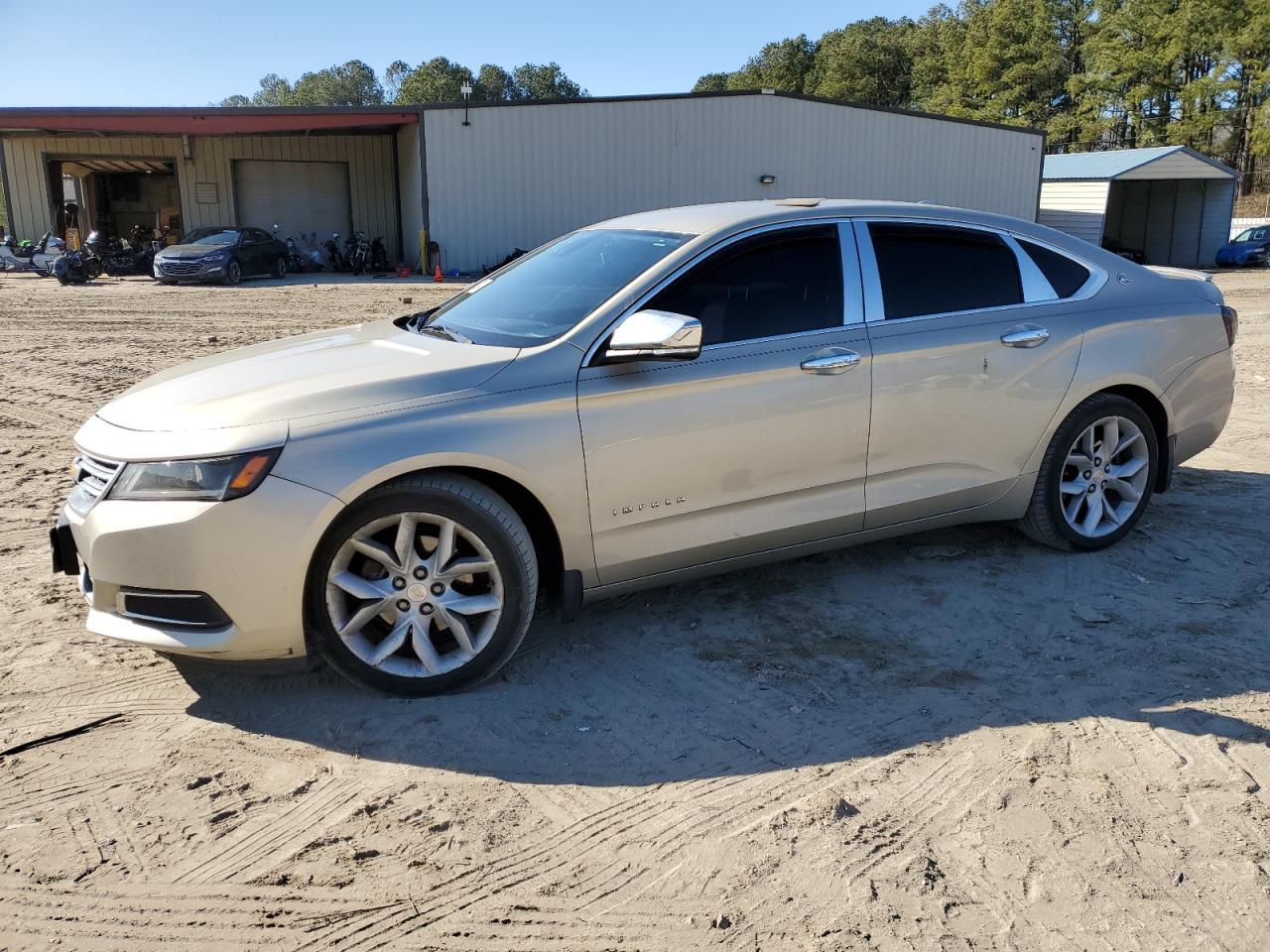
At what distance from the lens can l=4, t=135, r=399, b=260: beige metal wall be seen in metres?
29.4

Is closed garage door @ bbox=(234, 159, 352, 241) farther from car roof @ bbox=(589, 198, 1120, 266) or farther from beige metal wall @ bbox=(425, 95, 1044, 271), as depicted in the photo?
car roof @ bbox=(589, 198, 1120, 266)

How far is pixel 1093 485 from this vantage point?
5.00m

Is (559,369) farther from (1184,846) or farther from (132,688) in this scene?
(1184,846)

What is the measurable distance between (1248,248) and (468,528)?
1450 inches

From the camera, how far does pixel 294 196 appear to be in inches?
1225

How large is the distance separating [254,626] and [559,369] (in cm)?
135

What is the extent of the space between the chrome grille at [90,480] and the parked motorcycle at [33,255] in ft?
83.2

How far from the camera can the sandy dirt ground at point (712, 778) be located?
2.57 meters

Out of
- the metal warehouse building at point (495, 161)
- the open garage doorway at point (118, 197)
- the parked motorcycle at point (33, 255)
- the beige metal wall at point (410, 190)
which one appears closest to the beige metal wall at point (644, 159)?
the metal warehouse building at point (495, 161)

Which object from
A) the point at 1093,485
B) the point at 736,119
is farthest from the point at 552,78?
the point at 1093,485

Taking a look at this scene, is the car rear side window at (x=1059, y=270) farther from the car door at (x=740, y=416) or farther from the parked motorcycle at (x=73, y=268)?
the parked motorcycle at (x=73, y=268)

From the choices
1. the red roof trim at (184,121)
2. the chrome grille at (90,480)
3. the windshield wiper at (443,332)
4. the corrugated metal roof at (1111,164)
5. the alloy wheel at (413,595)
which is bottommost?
the alloy wheel at (413,595)

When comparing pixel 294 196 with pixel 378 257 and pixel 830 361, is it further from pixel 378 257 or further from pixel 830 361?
pixel 830 361

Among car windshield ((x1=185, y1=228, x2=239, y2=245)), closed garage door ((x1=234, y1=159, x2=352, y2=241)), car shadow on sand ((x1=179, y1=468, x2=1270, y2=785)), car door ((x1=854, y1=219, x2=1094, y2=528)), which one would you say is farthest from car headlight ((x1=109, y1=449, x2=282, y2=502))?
closed garage door ((x1=234, y1=159, x2=352, y2=241))
